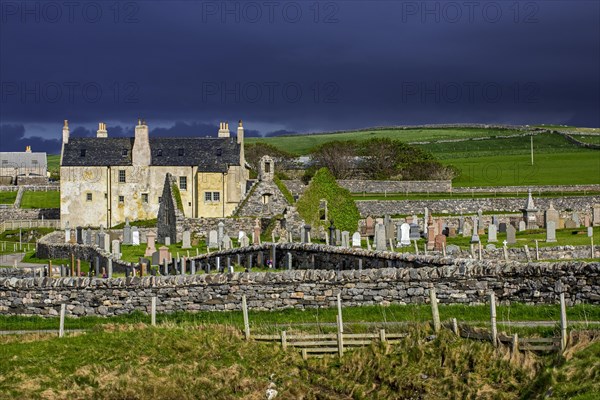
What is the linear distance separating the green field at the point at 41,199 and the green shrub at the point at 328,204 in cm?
5925

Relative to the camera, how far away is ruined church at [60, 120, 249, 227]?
9756 cm

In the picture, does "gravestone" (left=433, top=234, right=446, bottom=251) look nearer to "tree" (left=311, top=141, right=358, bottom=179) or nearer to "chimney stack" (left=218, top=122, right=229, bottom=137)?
"chimney stack" (left=218, top=122, right=229, bottom=137)

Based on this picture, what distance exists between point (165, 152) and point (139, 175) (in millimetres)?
3163

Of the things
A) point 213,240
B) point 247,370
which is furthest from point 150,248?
point 247,370

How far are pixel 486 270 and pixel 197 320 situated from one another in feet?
26.1

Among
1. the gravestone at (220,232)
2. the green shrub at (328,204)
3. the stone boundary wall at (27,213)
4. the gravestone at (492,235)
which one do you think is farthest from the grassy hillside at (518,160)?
the gravestone at (492,235)

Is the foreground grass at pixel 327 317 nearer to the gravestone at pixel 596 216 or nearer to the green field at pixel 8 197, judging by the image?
the gravestone at pixel 596 216

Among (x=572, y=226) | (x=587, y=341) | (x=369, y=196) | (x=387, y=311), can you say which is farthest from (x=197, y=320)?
(x=369, y=196)

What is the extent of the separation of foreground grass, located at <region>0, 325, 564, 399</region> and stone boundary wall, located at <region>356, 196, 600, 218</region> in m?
70.0

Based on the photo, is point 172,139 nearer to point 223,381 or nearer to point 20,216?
point 20,216

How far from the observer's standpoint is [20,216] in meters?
115

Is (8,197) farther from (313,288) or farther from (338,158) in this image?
(313,288)

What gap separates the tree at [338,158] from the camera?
138m

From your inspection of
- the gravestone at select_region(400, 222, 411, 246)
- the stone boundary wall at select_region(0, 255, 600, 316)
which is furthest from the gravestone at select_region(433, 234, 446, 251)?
the stone boundary wall at select_region(0, 255, 600, 316)
